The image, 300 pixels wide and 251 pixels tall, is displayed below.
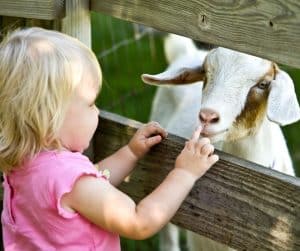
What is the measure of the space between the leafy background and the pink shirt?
3.29 metres

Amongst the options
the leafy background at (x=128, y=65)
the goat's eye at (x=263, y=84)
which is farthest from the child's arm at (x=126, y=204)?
the leafy background at (x=128, y=65)

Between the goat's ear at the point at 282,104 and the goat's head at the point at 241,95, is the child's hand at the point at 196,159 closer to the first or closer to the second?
the goat's head at the point at 241,95

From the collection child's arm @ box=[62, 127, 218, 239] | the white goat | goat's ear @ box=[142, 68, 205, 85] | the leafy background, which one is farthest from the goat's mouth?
the leafy background

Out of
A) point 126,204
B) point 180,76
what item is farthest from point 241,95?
point 126,204

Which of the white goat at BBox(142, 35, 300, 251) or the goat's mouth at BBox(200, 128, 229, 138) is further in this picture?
the white goat at BBox(142, 35, 300, 251)

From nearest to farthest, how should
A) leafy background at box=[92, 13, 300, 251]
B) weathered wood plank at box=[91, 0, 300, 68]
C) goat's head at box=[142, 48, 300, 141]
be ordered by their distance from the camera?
weathered wood plank at box=[91, 0, 300, 68] → goat's head at box=[142, 48, 300, 141] → leafy background at box=[92, 13, 300, 251]

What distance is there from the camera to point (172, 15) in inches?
92.9

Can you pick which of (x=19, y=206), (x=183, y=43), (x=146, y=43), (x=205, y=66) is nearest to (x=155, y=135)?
(x=19, y=206)

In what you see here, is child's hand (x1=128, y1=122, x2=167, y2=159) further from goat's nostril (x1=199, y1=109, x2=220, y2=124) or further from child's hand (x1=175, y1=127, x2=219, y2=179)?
goat's nostril (x1=199, y1=109, x2=220, y2=124)

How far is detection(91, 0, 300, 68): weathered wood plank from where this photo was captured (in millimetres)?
2061

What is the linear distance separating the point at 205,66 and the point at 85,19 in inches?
27.1

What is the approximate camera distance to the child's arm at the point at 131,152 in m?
2.47

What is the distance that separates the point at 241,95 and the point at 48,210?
106 centimetres

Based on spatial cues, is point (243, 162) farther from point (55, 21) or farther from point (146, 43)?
point (146, 43)
